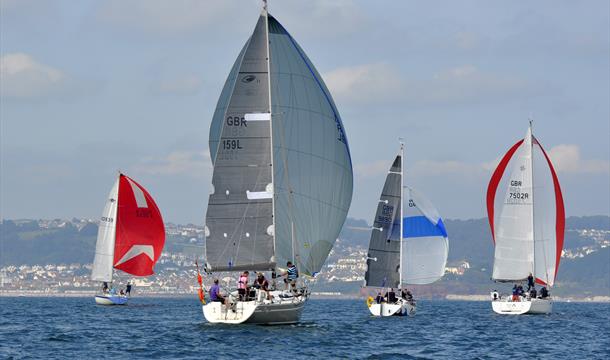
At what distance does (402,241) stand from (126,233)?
75.0ft

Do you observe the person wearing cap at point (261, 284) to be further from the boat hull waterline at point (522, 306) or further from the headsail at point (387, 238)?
the boat hull waterline at point (522, 306)

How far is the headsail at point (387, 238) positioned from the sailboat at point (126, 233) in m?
19.6

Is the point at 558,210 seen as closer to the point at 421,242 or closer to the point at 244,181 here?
the point at 421,242

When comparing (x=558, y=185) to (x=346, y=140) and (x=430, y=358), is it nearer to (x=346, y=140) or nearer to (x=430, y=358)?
(x=346, y=140)

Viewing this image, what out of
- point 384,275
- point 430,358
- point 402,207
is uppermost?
point 402,207

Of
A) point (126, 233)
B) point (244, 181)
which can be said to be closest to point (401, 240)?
point (126, 233)

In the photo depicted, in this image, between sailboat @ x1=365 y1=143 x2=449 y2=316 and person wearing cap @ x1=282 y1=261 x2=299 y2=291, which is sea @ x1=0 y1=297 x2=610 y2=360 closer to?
person wearing cap @ x1=282 y1=261 x2=299 y2=291

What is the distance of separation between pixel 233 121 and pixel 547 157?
2808 cm

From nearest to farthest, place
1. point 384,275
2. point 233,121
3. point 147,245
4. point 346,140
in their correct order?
point 233,121
point 346,140
point 384,275
point 147,245

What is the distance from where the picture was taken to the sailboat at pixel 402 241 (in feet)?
212

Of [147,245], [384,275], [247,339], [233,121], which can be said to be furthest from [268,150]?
[147,245]

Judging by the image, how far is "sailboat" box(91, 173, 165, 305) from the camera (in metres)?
78.9

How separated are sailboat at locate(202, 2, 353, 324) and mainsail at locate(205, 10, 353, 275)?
38mm

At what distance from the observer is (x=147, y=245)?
80.1 m
